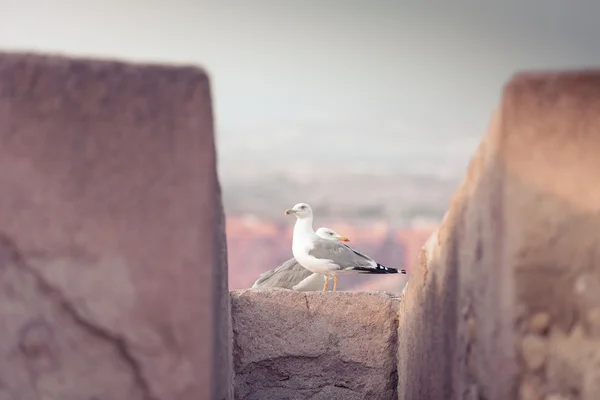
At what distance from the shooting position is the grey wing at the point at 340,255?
3588 mm

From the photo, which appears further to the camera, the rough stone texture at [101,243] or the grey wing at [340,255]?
the grey wing at [340,255]

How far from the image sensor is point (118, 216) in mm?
1494

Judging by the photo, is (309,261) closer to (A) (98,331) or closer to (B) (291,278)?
(B) (291,278)

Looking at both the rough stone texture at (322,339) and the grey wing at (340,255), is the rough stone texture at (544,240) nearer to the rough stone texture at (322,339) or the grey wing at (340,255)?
the rough stone texture at (322,339)

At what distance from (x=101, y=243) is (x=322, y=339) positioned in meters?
1.48

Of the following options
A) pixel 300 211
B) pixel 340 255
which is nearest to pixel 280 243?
pixel 300 211

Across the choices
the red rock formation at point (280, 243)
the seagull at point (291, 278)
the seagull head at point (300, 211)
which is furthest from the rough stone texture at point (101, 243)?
the red rock formation at point (280, 243)

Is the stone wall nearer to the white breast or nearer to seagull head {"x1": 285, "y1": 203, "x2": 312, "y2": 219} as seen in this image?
the white breast

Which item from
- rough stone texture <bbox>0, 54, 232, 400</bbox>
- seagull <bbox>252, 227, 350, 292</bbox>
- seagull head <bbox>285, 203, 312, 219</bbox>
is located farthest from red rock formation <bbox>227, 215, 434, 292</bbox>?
rough stone texture <bbox>0, 54, 232, 400</bbox>

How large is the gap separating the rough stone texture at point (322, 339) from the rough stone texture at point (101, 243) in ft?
4.40

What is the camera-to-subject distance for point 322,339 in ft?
9.32

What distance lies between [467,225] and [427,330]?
47cm

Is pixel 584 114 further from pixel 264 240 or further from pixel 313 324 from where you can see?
pixel 264 240

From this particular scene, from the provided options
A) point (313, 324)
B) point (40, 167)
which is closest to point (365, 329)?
point (313, 324)
